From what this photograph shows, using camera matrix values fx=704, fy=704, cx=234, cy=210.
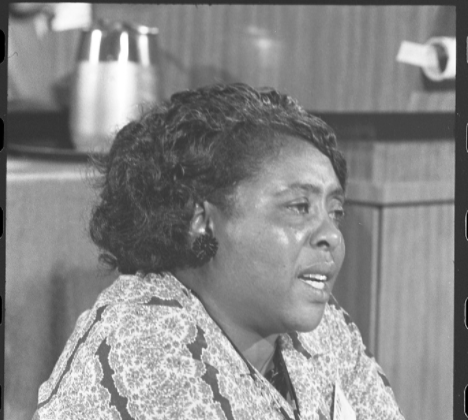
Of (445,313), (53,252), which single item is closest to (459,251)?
(445,313)

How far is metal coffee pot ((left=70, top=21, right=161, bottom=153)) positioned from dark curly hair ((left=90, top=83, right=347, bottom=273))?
51 cm

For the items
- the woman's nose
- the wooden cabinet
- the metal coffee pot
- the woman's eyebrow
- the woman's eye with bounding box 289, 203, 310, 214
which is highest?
the metal coffee pot

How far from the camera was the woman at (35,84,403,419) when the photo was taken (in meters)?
1.15

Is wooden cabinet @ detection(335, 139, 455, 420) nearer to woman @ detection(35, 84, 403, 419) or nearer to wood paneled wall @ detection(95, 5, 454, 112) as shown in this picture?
wood paneled wall @ detection(95, 5, 454, 112)

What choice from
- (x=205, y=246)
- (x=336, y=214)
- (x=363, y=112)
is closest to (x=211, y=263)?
(x=205, y=246)

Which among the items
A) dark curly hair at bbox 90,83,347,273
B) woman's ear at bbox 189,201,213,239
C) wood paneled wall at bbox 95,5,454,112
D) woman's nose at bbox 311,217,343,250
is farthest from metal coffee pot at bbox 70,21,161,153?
woman's nose at bbox 311,217,343,250

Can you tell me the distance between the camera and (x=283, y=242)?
1247 mm

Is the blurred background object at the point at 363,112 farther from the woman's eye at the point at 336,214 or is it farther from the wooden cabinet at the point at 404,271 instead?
the woman's eye at the point at 336,214

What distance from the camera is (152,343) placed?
1.17 meters

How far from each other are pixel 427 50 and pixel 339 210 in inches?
35.5

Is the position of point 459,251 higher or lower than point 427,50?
lower

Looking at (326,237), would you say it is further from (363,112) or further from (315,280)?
(363,112)

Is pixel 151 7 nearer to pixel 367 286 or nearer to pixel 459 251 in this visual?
pixel 367 286

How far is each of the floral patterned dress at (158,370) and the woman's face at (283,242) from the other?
0.11 meters
